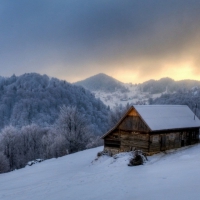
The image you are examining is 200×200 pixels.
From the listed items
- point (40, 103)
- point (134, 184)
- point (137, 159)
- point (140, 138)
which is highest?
point (40, 103)

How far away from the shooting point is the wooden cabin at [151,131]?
31719mm

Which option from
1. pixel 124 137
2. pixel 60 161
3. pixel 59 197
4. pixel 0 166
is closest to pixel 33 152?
pixel 0 166

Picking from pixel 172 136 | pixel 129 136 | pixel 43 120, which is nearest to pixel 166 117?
pixel 172 136

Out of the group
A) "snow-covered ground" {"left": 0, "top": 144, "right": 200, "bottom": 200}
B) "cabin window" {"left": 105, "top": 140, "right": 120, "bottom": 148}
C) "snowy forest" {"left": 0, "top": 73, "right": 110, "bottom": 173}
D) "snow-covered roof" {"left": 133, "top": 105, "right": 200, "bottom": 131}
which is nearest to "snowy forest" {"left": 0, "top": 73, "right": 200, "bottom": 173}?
"snowy forest" {"left": 0, "top": 73, "right": 110, "bottom": 173}

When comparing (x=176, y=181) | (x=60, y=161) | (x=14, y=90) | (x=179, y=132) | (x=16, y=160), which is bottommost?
(x=16, y=160)

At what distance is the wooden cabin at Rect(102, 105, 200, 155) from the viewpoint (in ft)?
104

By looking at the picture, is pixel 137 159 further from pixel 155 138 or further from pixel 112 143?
pixel 112 143

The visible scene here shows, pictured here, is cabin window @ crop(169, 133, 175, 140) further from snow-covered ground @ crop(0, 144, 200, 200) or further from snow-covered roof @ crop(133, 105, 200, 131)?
snow-covered ground @ crop(0, 144, 200, 200)

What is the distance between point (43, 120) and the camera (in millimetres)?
124750

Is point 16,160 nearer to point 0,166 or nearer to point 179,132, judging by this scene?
point 0,166

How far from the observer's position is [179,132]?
34688mm

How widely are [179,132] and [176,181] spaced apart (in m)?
17.2

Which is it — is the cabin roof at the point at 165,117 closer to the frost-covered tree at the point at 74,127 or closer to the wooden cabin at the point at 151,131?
the wooden cabin at the point at 151,131

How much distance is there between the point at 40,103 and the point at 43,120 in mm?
19444
